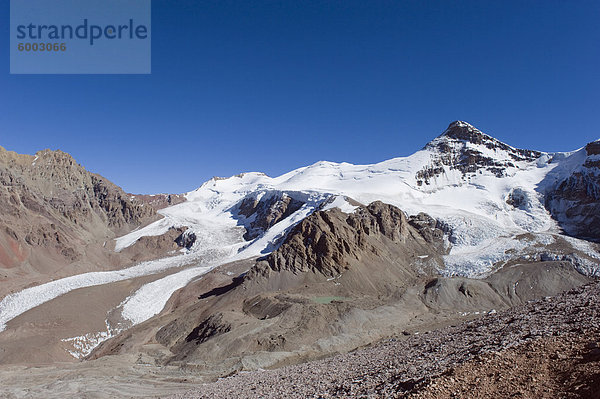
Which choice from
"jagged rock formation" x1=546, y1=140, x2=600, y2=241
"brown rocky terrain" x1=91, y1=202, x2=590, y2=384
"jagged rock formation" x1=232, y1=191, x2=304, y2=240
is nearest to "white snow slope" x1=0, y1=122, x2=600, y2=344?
"jagged rock formation" x1=546, y1=140, x2=600, y2=241

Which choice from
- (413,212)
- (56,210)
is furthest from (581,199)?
(56,210)

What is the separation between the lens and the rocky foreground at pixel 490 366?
346 inches

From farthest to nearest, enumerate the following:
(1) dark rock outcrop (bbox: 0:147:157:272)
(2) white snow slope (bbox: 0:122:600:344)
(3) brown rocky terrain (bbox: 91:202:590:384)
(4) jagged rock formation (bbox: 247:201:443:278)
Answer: (1) dark rock outcrop (bbox: 0:147:157:272)
(2) white snow slope (bbox: 0:122:600:344)
(4) jagged rock formation (bbox: 247:201:443:278)
(3) brown rocky terrain (bbox: 91:202:590:384)

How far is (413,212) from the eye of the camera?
88.6 metres

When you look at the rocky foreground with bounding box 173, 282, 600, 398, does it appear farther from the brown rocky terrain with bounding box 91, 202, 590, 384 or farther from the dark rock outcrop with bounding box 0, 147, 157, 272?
the dark rock outcrop with bounding box 0, 147, 157, 272

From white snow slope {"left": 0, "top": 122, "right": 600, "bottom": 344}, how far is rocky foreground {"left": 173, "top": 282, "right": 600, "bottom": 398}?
46382 mm

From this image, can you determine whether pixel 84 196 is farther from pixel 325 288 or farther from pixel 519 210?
pixel 519 210

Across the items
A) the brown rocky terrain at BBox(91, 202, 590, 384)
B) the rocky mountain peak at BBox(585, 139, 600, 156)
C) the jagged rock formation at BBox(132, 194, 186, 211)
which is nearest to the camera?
the brown rocky terrain at BBox(91, 202, 590, 384)

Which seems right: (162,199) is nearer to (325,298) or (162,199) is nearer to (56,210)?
(56,210)

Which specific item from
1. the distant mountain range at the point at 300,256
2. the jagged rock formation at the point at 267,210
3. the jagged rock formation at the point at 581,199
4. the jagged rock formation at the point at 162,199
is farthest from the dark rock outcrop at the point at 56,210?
the jagged rock formation at the point at 581,199

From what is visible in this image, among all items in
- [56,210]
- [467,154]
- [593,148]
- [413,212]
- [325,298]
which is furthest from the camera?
[467,154]

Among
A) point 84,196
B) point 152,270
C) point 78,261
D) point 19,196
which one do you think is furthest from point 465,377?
point 84,196

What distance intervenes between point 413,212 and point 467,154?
65.3 meters

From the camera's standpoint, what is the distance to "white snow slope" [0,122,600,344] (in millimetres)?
65375
